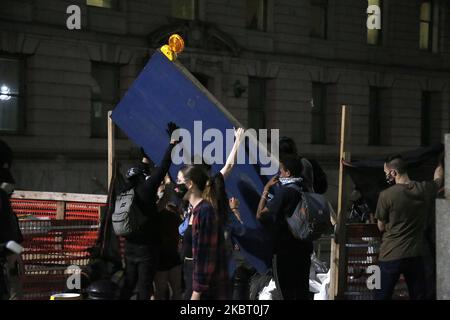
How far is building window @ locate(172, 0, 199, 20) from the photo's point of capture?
25312 millimetres

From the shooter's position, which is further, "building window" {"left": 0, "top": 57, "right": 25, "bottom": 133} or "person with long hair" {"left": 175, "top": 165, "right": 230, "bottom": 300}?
"building window" {"left": 0, "top": 57, "right": 25, "bottom": 133}

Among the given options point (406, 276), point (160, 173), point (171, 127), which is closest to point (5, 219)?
point (160, 173)

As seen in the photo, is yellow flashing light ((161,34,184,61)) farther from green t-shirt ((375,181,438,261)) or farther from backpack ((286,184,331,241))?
green t-shirt ((375,181,438,261))

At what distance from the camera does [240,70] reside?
2653 centimetres

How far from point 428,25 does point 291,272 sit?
27911mm

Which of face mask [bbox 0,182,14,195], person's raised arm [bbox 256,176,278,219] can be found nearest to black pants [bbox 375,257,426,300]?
person's raised arm [bbox 256,176,278,219]

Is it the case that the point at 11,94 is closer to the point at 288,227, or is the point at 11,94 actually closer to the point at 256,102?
the point at 256,102

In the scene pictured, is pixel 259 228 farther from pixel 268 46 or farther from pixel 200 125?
pixel 268 46

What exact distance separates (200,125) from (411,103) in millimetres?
26115

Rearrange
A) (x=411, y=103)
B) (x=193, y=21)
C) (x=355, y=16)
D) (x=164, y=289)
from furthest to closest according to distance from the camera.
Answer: (x=411, y=103) < (x=355, y=16) < (x=193, y=21) < (x=164, y=289)

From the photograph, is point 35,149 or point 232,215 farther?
point 35,149

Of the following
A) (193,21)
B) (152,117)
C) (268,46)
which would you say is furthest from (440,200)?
(268,46)

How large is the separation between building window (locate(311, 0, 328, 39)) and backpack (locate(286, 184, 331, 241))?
74.8 feet
